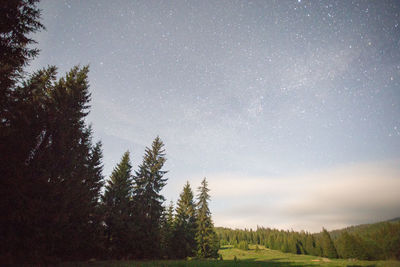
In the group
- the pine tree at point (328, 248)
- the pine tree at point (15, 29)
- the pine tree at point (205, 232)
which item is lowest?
the pine tree at point (328, 248)

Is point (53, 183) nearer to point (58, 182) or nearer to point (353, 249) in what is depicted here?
point (58, 182)

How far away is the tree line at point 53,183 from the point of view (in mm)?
8977

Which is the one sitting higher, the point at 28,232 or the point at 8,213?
the point at 8,213

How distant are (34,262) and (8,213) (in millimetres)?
2850

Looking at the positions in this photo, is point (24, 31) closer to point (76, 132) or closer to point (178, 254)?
point (76, 132)

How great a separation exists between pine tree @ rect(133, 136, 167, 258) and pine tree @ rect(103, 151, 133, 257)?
1139mm

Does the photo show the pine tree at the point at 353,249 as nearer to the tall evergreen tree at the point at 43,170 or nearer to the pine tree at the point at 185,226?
the pine tree at the point at 185,226

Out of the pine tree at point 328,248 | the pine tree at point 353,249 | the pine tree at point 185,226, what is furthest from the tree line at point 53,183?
the pine tree at point 328,248

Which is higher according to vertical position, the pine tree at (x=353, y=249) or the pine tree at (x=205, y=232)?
the pine tree at (x=205, y=232)

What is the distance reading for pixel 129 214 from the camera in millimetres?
22328

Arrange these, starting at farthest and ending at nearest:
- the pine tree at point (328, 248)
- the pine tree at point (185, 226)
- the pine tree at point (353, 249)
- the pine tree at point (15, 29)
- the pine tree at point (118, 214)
→ the pine tree at point (328, 248)
the pine tree at point (353, 249)
the pine tree at point (185, 226)
the pine tree at point (118, 214)
the pine tree at point (15, 29)

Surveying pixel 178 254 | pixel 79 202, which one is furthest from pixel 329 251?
pixel 79 202

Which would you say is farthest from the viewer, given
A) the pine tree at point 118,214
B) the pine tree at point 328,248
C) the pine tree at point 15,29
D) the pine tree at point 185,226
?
the pine tree at point 328,248

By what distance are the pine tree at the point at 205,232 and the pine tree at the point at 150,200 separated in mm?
10026
